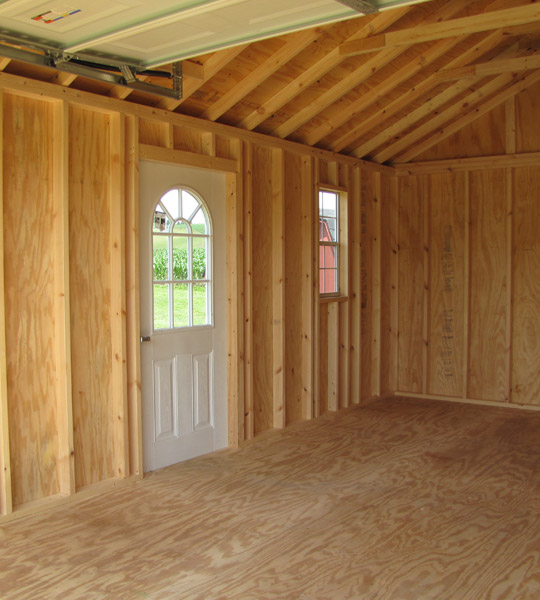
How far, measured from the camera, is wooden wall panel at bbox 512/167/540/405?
6.80 meters

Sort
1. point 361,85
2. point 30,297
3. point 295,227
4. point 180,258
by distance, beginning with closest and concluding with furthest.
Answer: point 30,297
point 180,258
point 361,85
point 295,227

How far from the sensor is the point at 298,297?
241 inches

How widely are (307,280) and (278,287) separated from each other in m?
0.47

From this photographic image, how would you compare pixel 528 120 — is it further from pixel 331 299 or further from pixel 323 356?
pixel 323 356

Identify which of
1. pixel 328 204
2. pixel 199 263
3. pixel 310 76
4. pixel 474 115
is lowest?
pixel 199 263

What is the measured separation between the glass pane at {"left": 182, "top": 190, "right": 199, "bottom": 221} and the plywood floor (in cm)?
197

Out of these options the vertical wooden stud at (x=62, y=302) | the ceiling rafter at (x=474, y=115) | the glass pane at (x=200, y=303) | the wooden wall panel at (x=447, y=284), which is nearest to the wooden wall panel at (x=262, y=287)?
the glass pane at (x=200, y=303)

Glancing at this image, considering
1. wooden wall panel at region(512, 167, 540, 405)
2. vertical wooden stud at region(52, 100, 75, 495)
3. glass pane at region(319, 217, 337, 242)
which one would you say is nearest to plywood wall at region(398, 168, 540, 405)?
wooden wall panel at region(512, 167, 540, 405)

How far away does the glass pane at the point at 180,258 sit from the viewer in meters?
4.82

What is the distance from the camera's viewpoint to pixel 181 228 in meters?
4.88

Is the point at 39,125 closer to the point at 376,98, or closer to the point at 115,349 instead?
the point at 115,349

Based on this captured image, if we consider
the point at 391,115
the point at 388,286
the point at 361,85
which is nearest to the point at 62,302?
the point at 361,85

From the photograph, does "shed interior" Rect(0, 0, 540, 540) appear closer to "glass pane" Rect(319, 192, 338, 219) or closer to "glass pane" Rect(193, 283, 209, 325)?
"glass pane" Rect(319, 192, 338, 219)

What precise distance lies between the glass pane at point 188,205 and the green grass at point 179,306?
21.8 inches
